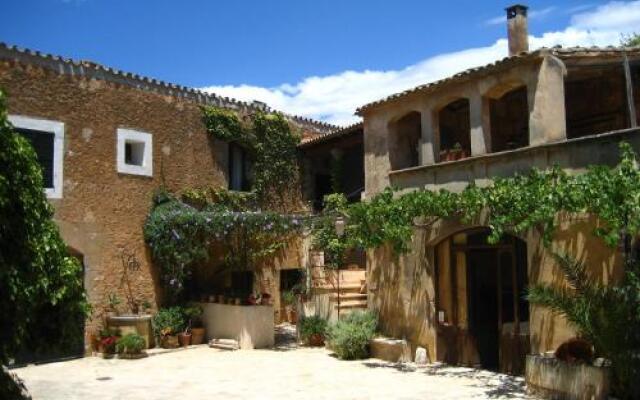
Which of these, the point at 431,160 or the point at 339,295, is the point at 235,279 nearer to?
the point at 339,295

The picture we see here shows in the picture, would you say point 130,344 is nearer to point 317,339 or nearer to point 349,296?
point 317,339

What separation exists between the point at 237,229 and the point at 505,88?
814 centimetres

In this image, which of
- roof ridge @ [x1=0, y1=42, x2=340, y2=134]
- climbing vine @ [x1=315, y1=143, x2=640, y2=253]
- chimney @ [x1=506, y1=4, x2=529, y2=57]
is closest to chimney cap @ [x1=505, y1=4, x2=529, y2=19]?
chimney @ [x1=506, y1=4, x2=529, y2=57]

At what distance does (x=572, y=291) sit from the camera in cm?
1109

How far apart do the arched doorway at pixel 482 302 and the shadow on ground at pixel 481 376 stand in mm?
404

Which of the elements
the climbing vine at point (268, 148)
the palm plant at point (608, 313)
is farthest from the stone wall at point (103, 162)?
the palm plant at point (608, 313)

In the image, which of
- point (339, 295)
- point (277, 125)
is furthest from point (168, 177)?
point (339, 295)

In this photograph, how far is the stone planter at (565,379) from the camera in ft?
31.1

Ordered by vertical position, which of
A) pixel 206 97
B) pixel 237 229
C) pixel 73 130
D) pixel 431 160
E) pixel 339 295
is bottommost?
pixel 339 295

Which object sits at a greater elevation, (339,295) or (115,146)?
(115,146)

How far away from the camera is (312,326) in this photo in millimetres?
16766

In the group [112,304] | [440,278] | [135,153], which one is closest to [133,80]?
[135,153]

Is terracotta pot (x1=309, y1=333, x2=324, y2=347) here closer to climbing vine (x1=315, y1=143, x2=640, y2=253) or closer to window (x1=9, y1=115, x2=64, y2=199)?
climbing vine (x1=315, y1=143, x2=640, y2=253)

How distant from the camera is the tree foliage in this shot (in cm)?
686
